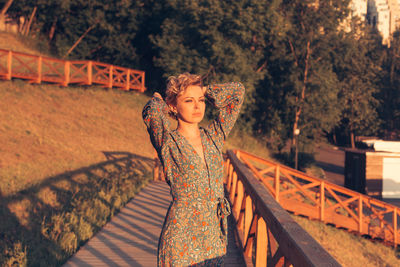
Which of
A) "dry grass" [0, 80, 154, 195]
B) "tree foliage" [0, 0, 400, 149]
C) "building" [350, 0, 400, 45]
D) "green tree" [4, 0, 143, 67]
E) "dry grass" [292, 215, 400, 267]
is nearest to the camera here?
"dry grass" [292, 215, 400, 267]

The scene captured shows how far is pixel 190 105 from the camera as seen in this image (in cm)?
249

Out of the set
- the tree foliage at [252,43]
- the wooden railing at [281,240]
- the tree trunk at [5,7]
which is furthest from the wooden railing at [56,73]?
the wooden railing at [281,240]

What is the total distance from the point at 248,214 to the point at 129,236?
199cm

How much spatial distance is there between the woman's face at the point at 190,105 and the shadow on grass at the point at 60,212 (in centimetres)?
336

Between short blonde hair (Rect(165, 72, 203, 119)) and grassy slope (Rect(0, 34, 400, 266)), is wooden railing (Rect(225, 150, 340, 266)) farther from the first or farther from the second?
grassy slope (Rect(0, 34, 400, 266))

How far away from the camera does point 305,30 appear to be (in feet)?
91.5

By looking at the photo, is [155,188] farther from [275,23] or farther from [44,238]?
[275,23]

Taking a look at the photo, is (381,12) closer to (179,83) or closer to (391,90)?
(391,90)

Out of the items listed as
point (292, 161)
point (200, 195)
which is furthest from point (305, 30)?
point (200, 195)

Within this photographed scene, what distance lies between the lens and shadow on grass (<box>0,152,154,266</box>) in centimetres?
545

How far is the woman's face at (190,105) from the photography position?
249 cm

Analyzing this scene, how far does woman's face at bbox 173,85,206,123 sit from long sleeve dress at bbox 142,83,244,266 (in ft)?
0.37

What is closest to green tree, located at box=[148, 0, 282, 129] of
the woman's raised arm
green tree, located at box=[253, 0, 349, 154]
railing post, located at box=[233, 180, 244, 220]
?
green tree, located at box=[253, 0, 349, 154]

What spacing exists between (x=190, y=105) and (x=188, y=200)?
0.61 metres
